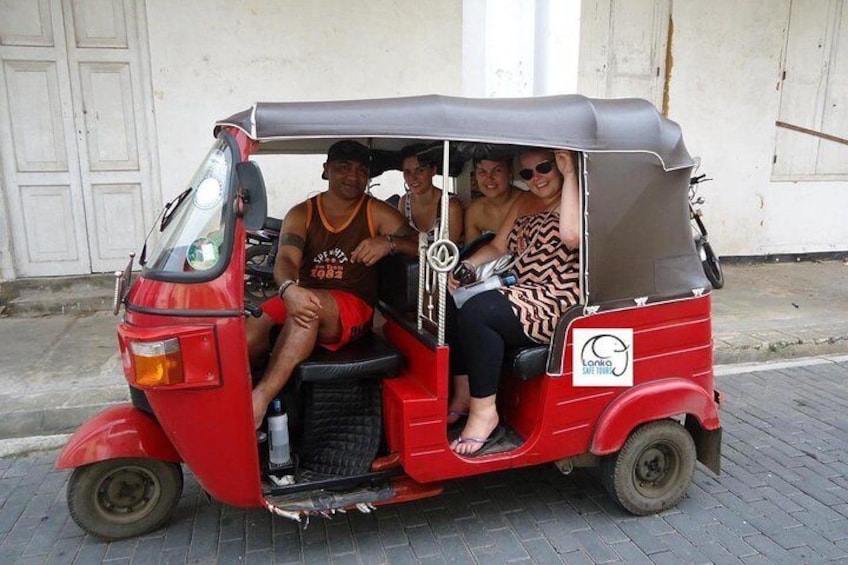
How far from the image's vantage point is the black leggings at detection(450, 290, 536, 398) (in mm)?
2729

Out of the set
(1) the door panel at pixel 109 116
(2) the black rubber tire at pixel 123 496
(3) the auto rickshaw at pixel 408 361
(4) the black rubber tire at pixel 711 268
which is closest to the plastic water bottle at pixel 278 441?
(3) the auto rickshaw at pixel 408 361

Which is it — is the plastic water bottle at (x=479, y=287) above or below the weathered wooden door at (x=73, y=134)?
below

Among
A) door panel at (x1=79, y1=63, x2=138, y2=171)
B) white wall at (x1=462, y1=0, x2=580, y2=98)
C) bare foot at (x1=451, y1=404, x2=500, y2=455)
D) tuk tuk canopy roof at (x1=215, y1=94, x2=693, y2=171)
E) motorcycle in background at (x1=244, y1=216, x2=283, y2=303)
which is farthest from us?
door panel at (x1=79, y1=63, x2=138, y2=171)

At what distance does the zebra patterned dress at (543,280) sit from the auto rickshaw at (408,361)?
3.5 inches

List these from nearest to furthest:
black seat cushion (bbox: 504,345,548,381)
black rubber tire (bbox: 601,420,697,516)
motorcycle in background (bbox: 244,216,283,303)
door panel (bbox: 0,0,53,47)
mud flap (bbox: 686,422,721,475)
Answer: black seat cushion (bbox: 504,345,548,381) < black rubber tire (bbox: 601,420,697,516) < mud flap (bbox: 686,422,721,475) < motorcycle in background (bbox: 244,216,283,303) < door panel (bbox: 0,0,53,47)

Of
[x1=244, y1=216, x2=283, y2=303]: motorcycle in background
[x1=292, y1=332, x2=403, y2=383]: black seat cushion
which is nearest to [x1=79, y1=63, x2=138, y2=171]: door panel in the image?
[x1=244, y1=216, x2=283, y2=303]: motorcycle in background

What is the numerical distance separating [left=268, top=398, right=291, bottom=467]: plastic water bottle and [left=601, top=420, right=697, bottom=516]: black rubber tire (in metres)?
1.51

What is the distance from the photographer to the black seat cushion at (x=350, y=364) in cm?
276

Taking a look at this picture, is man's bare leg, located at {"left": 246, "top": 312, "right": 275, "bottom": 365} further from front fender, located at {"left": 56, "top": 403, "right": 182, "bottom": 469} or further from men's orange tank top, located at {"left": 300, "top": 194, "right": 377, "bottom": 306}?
front fender, located at {"left": 56, "top": 403, "right": 182, "bottom": 469}

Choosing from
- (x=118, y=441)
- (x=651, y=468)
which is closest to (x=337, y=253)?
(x=118, y=441)

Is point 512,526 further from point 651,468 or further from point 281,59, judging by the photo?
point 281,59

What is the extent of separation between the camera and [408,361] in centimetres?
295

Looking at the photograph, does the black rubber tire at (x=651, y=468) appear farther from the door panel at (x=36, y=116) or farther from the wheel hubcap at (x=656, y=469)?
the door panel at (x=36, y=116)

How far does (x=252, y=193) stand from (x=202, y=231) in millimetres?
272
